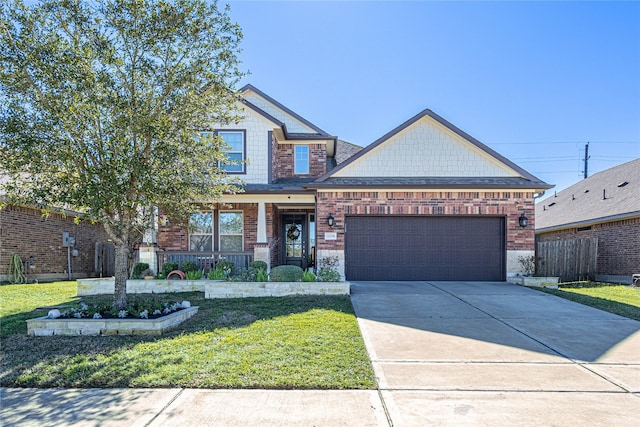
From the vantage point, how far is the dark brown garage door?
12.2 metres

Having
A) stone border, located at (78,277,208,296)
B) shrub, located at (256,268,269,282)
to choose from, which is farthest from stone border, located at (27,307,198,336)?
stone border, located at (78,277,208,296)

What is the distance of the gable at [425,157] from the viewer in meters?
12.4

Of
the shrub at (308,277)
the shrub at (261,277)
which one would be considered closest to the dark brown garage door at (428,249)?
the shrub at (308,277)

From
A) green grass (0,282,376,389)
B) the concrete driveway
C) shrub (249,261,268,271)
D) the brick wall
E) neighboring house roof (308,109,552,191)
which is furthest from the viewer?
the brick wall

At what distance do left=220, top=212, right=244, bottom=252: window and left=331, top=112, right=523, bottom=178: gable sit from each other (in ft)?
12.6

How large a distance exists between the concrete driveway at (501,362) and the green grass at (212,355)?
0.52 m

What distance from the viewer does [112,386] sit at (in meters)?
4.04

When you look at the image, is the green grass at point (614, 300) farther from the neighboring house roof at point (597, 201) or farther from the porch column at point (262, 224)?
the porch column at point (262, 224)

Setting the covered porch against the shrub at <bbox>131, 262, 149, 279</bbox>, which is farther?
the covered porch

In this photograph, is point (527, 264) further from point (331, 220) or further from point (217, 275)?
point (217, 275)

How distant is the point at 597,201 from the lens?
54.9 feet

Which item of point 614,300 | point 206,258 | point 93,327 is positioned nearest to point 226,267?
point 206,258

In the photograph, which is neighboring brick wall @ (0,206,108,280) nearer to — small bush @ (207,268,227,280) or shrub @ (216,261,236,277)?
shrub @ (216,261,236,277)

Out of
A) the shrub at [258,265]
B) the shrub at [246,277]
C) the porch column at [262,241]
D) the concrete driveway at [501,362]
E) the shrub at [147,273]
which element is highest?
the porch column at [262,241]
